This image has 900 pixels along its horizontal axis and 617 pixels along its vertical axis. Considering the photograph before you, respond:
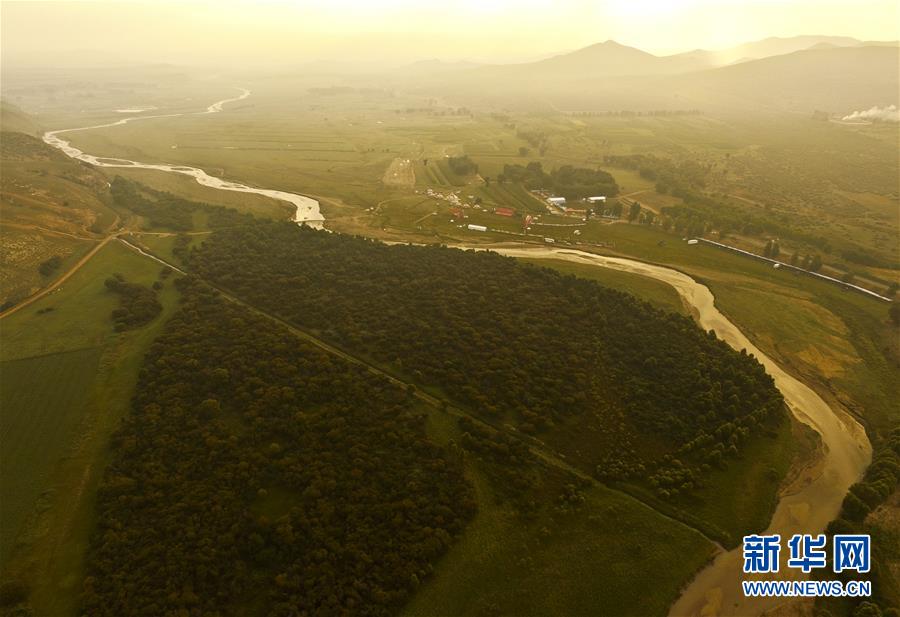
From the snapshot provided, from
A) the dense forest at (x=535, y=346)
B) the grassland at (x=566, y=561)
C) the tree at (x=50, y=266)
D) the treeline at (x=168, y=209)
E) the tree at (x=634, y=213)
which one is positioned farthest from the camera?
the tree at (x=634, y=213)

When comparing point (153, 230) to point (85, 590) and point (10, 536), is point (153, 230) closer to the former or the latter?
point (10, 536)

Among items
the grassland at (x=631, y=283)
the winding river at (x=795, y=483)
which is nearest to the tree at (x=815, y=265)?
the winding river at (x=795, y=483)

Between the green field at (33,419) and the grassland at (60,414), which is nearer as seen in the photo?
the grassland at (60,414)

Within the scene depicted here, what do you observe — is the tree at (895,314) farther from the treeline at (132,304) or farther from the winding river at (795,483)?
the treeline at (132,304)

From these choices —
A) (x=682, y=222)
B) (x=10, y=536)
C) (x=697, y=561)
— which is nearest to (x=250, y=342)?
(x=10, y=536)

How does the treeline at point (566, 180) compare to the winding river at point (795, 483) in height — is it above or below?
above

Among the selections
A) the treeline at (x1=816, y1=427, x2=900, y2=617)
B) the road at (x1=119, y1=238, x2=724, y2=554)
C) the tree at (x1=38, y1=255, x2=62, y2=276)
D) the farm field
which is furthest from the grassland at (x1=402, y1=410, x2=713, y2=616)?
the tree at (x1=38, y1=255, x2=62, y2=276)
